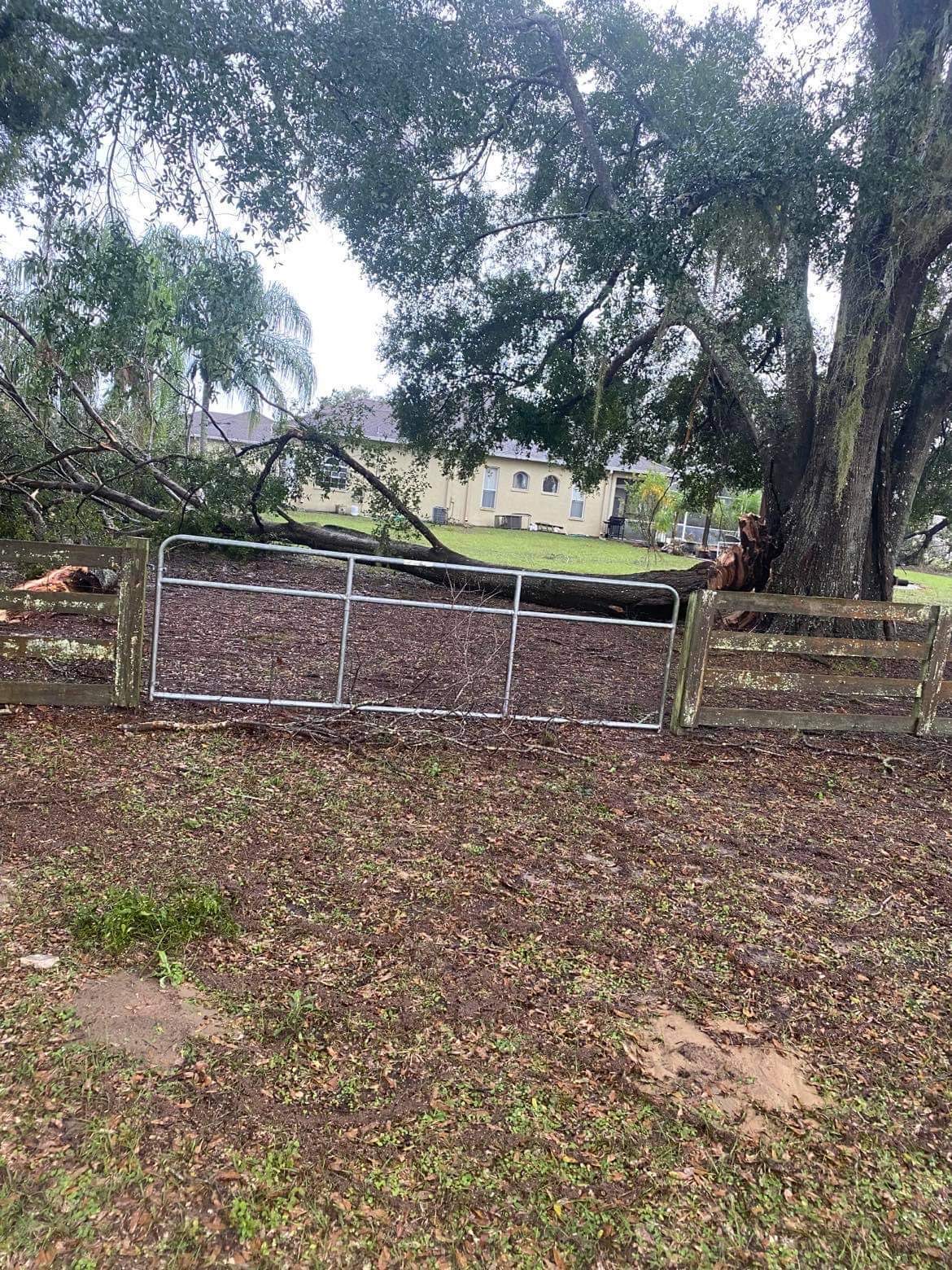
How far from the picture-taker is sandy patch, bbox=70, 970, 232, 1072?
2.52 m

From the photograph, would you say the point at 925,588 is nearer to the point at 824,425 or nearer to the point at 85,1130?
the point at 824,425

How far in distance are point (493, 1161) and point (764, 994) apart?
1.36m

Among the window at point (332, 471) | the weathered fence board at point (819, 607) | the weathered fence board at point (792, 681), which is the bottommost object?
the weathered fence board at point (792, 681)

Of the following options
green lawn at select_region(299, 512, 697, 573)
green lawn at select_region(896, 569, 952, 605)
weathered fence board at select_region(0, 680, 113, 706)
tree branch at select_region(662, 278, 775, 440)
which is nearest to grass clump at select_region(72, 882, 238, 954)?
weathered fence board at select_region(0, 680, 113, 706)

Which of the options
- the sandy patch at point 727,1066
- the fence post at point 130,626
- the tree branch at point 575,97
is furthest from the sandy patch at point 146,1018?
the tree branch at point 575,97

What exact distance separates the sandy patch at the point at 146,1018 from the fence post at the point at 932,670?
581cm

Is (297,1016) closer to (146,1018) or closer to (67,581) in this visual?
(146,1018)

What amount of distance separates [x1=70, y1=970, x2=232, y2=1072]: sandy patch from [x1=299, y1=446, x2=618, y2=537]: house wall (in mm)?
32482

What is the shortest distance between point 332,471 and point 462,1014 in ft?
36.4

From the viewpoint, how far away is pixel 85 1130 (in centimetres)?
217

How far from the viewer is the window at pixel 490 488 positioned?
36.3 meters

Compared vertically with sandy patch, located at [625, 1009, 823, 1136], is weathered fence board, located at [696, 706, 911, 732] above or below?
above

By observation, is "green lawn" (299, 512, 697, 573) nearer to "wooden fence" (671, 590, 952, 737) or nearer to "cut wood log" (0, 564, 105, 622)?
"cut wood log" (0, 564, 105, 622)

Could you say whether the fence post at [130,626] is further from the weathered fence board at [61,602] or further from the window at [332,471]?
the window at [332,471]
